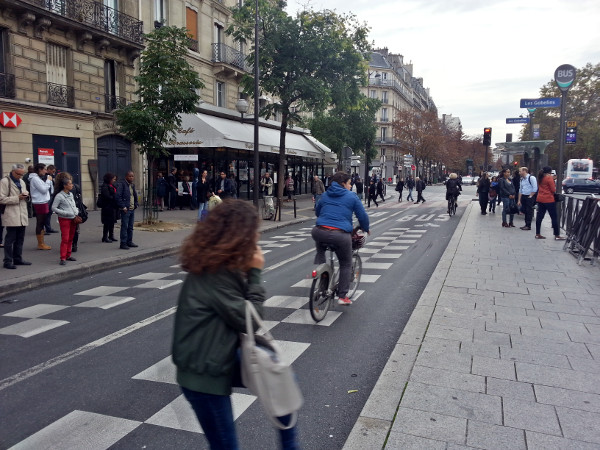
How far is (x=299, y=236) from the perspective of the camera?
1413 cm

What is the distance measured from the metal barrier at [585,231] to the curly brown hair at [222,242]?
8.59 metres

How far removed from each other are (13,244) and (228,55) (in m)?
21.3

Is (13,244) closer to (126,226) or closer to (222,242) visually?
(126,226)

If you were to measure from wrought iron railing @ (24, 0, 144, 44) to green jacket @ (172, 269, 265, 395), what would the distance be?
656 inches

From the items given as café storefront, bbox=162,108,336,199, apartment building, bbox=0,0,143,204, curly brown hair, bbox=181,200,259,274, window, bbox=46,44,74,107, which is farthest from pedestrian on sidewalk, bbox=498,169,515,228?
window, bbox=46,44,74,107

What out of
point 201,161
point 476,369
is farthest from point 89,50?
point 476,369

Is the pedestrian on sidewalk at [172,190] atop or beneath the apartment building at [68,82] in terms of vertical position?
beneath

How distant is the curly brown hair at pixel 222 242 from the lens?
2.16m

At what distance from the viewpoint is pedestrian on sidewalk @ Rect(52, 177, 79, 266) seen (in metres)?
8.95

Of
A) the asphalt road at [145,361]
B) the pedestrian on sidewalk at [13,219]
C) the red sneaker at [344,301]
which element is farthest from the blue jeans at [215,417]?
the pedestrian on sidewalk at [13,219]

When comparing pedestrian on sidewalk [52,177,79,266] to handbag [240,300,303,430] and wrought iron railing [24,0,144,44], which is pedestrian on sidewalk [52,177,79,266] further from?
wrought iron railing [24,0,144,44]

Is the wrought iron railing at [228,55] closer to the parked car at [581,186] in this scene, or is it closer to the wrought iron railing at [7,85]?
the wrought iron railing at [7,85]

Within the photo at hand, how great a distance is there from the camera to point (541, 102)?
49.1ft

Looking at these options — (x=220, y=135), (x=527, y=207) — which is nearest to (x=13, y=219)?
(x=220, y=135)
